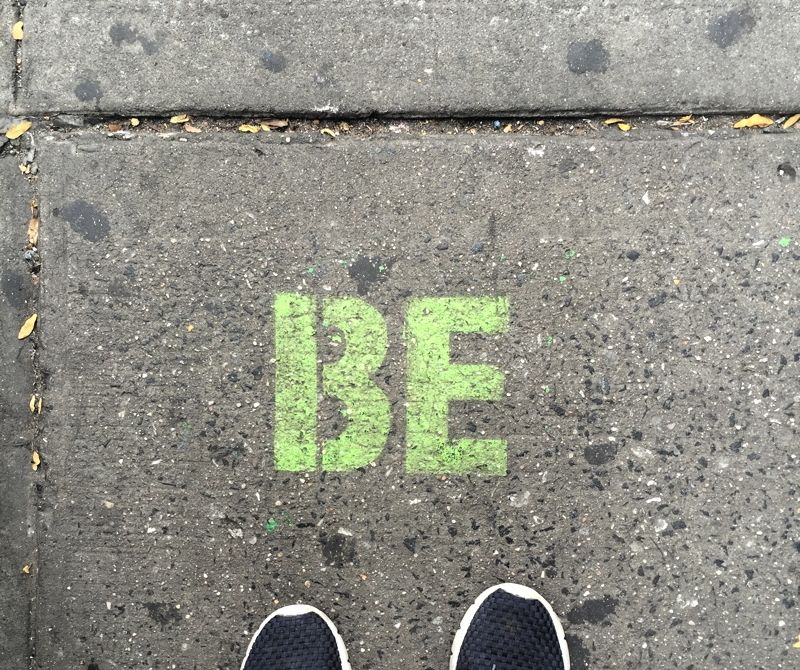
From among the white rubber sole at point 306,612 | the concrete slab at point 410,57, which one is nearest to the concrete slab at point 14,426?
the concrete slab at point 410,57

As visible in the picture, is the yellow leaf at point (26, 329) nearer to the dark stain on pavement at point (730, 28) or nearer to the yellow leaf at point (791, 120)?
the dark stain on pavement at point (730, 28)

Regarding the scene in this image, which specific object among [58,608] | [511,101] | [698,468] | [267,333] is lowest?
[58,608]

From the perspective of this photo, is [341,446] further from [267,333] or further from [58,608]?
[58,608]

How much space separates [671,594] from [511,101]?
6.28ft

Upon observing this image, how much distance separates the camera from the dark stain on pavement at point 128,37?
7.34ft

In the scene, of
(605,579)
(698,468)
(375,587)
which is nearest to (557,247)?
(698,468)

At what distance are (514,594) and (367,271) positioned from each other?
1.30m

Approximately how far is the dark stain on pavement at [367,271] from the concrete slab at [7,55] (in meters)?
1.47

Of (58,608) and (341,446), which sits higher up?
(341,446)

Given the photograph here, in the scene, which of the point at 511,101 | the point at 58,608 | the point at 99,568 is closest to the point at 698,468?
the point at 511,101

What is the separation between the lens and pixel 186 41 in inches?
88.0

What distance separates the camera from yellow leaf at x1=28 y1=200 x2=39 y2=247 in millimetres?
2238

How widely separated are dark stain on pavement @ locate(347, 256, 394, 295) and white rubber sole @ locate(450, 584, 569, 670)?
120 cm

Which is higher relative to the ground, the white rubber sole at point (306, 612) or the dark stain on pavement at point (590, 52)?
the dark stain on pavement at point (590, 52)
